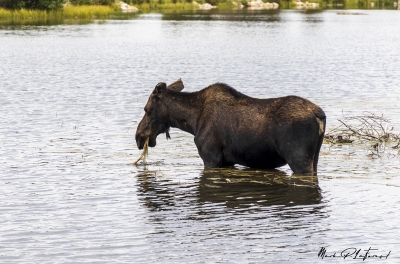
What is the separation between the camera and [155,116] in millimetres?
14648

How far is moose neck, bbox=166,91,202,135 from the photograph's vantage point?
46.2 ft

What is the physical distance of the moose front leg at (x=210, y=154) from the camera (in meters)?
13.6

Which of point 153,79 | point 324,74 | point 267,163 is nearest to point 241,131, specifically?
point 267,163

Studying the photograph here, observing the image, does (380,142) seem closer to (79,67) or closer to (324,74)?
(324,74)

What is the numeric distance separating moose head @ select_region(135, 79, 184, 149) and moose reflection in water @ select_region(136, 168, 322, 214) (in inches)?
34.3

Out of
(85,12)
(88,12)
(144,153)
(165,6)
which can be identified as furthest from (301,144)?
(165,6)

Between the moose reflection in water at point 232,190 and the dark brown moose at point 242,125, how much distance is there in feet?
0.90

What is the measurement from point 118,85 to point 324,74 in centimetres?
1001

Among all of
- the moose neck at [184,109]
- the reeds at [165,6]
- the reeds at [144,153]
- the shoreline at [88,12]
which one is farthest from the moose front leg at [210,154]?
the reeds at [165,6]

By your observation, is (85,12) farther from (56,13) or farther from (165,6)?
(165,6)

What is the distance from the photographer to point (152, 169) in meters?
15.1

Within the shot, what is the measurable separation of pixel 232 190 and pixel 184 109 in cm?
195

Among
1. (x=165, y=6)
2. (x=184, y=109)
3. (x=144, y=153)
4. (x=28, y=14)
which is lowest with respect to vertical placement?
(x=144, y=153)

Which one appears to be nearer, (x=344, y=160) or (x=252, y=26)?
(x=344, y=160)
